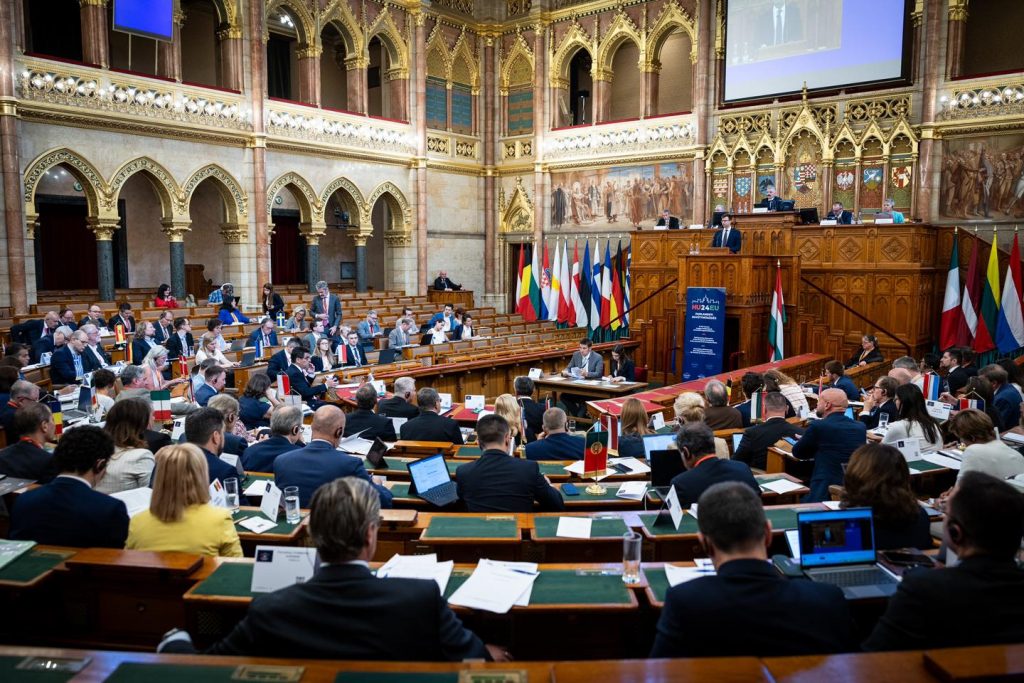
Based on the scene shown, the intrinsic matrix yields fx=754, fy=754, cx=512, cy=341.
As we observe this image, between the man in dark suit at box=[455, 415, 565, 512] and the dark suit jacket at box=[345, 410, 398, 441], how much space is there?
235 centimetres

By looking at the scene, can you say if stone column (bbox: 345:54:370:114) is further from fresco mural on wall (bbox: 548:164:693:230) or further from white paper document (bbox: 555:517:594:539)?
white paper document (bbox: 555:517:594:539)

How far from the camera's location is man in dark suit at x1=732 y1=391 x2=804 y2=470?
6.05 metres

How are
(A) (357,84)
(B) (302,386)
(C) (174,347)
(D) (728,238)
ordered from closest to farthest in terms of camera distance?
1. (B) (302,386)
2. (C) (174,347)
3. (D) (728,238)
4. (A) (357,84)

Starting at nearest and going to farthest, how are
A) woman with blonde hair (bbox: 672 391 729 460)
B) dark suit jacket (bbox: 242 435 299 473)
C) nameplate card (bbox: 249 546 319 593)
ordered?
1. nameplate card (bbox: 249 546 319 593)
2. dark suit jacket (bbox: 242 435 299 473)
3. woman with blonde hair (bbox: 672 391 729 460)

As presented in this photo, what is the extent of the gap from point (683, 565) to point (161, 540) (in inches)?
96.6

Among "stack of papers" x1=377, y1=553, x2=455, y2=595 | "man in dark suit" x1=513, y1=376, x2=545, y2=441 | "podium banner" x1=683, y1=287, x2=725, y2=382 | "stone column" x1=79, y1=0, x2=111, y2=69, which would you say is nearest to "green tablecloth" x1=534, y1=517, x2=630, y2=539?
"stack of papers" x1=377, y1=553, x2=455, y2=595

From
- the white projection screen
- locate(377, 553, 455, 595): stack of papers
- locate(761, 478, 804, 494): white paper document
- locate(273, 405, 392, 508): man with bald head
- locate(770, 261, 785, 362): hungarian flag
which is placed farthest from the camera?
the white projection screen

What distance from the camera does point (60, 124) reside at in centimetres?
1453

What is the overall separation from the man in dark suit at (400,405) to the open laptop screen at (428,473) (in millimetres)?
2560

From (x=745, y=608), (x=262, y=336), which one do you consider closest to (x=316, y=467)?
(x=745, y=608)

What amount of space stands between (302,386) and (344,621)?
23.3 ft

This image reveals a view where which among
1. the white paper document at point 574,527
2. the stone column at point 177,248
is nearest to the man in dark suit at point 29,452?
the white paper document at point 574,527

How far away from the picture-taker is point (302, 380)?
930cm

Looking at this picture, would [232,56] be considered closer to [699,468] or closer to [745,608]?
[699,468]
